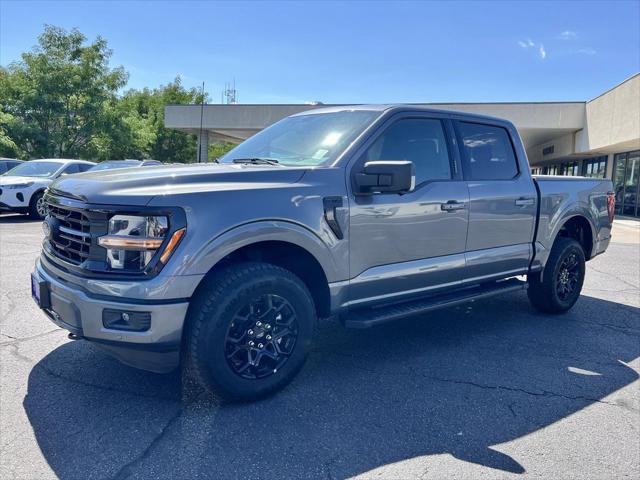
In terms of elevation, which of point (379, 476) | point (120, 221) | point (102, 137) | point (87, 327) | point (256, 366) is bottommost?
point (379, 476)

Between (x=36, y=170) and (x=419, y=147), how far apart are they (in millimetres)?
12179

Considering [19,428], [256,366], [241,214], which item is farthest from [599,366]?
[19,428]

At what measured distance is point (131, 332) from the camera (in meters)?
2.80

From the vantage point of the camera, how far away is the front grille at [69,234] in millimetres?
2965

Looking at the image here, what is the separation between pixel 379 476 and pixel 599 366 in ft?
8.48

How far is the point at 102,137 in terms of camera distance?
27.3 metres

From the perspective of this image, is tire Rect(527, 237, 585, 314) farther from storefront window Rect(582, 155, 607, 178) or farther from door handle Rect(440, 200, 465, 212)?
storefront window Rect(582, 155, 607, 178)

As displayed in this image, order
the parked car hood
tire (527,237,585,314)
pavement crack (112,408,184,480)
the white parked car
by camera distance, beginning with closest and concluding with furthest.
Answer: pavement crack (112,408,184,480) < tire (527,237,585,314) < the white parked car < the parked car hood

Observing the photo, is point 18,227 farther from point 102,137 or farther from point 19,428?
point 102,137

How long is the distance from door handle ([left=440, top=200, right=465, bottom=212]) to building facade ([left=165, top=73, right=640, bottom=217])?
12.4m

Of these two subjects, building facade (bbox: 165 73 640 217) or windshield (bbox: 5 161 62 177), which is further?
building facade (bbox: 165 73 640 217)

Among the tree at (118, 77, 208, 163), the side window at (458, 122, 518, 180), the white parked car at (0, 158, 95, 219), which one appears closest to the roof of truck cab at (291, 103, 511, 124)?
the side window at (458, 122, 518, 180)

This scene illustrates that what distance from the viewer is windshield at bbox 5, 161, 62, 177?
13.0 m

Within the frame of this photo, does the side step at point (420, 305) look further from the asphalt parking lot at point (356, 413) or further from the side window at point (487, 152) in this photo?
the side window at point (487, 152)
